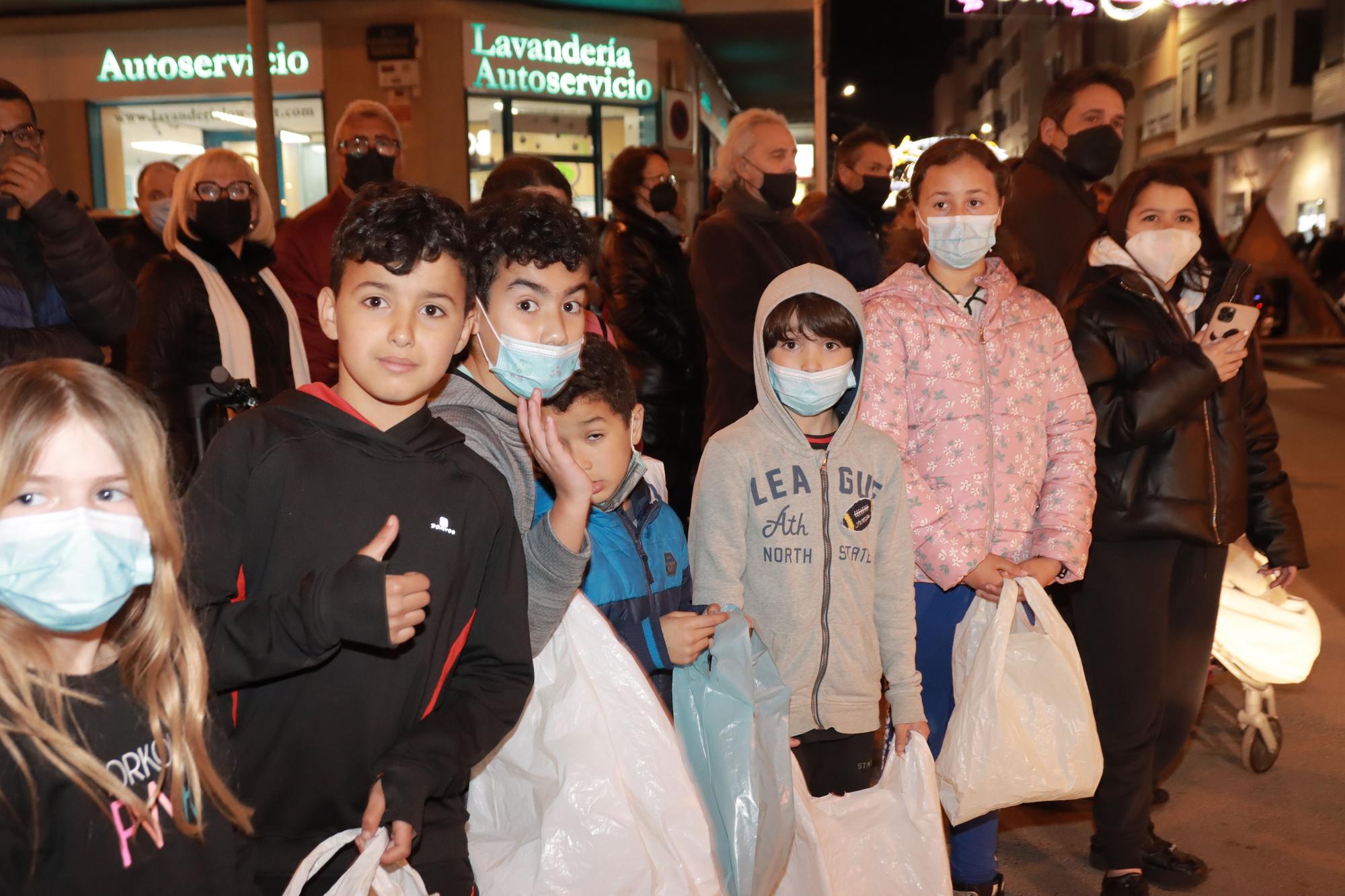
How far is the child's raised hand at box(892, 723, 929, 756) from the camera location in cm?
295

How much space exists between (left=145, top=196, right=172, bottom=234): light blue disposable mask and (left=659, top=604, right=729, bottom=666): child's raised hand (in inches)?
152

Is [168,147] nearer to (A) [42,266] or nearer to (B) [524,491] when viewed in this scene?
(A) [42,266]

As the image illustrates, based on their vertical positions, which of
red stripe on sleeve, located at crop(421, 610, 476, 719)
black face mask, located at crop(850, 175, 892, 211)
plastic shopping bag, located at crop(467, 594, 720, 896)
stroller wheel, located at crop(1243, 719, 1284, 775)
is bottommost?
stroller wheel, located at crop(1243, 719, 1284, 775)

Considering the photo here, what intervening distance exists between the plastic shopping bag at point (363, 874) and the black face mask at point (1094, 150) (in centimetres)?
394

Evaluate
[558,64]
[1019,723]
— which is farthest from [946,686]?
[558,64]

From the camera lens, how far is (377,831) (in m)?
1.80

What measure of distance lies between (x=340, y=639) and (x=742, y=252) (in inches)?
132

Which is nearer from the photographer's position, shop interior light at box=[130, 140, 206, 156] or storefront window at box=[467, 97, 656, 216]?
storefront window at box=[467, 97, 656, 216]

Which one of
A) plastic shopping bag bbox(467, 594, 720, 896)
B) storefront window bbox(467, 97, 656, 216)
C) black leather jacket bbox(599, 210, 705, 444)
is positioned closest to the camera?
plastic shopping bag bbox(467, 594, 720, 896)

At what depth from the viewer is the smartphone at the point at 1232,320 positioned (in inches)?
142

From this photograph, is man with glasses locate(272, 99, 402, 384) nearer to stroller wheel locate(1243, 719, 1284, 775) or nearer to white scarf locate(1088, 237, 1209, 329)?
white scarf locate(1088, 237, 1209, 329)

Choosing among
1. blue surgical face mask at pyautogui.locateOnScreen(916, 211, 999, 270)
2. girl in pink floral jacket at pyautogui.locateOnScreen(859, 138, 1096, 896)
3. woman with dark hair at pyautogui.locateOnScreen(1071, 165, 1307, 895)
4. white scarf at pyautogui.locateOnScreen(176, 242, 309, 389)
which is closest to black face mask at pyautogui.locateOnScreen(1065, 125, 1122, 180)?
woman with dark hair at pyautogui.locateOnScreen(1071, 165, 1307, 895)

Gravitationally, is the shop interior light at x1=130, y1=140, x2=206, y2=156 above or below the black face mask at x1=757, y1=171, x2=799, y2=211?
above

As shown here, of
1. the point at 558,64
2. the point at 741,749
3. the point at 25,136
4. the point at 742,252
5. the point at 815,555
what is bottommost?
the point at 741,749
